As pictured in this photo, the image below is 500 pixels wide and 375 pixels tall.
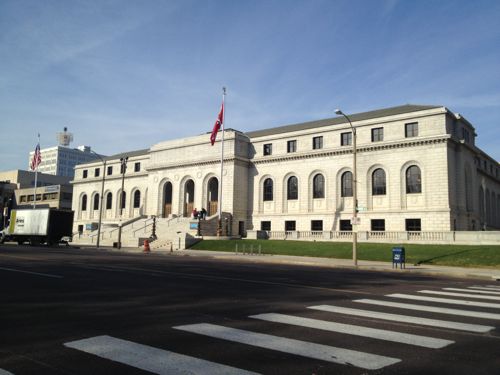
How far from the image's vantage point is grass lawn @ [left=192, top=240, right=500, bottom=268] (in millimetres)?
26672

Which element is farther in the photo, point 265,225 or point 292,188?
point 265,225

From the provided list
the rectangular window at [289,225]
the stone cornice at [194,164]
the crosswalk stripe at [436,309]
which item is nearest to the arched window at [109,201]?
the stone cornice at [194,164]

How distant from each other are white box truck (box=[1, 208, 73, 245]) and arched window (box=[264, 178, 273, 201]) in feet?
79.2

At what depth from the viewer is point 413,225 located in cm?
4291

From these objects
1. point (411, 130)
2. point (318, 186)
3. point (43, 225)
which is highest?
point (411, 130)

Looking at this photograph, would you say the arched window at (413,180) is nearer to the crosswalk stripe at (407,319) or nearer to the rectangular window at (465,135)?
the rectangular window at (465,135)

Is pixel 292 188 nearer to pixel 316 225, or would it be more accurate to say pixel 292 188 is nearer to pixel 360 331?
pixel 316 225

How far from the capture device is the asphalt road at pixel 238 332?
4859mm

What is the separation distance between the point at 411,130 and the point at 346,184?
30.7 ft

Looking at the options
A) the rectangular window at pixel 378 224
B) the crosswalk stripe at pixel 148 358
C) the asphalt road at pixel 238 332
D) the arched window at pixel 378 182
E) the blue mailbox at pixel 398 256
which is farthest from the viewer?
the arched window at pixel 378 182

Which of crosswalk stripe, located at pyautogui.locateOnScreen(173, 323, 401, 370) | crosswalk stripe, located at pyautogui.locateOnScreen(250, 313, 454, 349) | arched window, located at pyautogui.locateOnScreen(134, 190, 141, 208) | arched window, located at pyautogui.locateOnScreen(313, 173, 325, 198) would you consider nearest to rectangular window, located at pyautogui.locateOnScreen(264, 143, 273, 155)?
arched window, located at pyautogui.locateOnScreen(313, 173, 325, 198)

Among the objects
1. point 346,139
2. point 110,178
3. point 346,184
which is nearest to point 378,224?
point 346,184

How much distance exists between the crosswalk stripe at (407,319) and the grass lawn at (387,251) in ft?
66.3

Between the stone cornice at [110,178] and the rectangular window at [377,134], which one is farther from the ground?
the rectangular window at [377,134]
